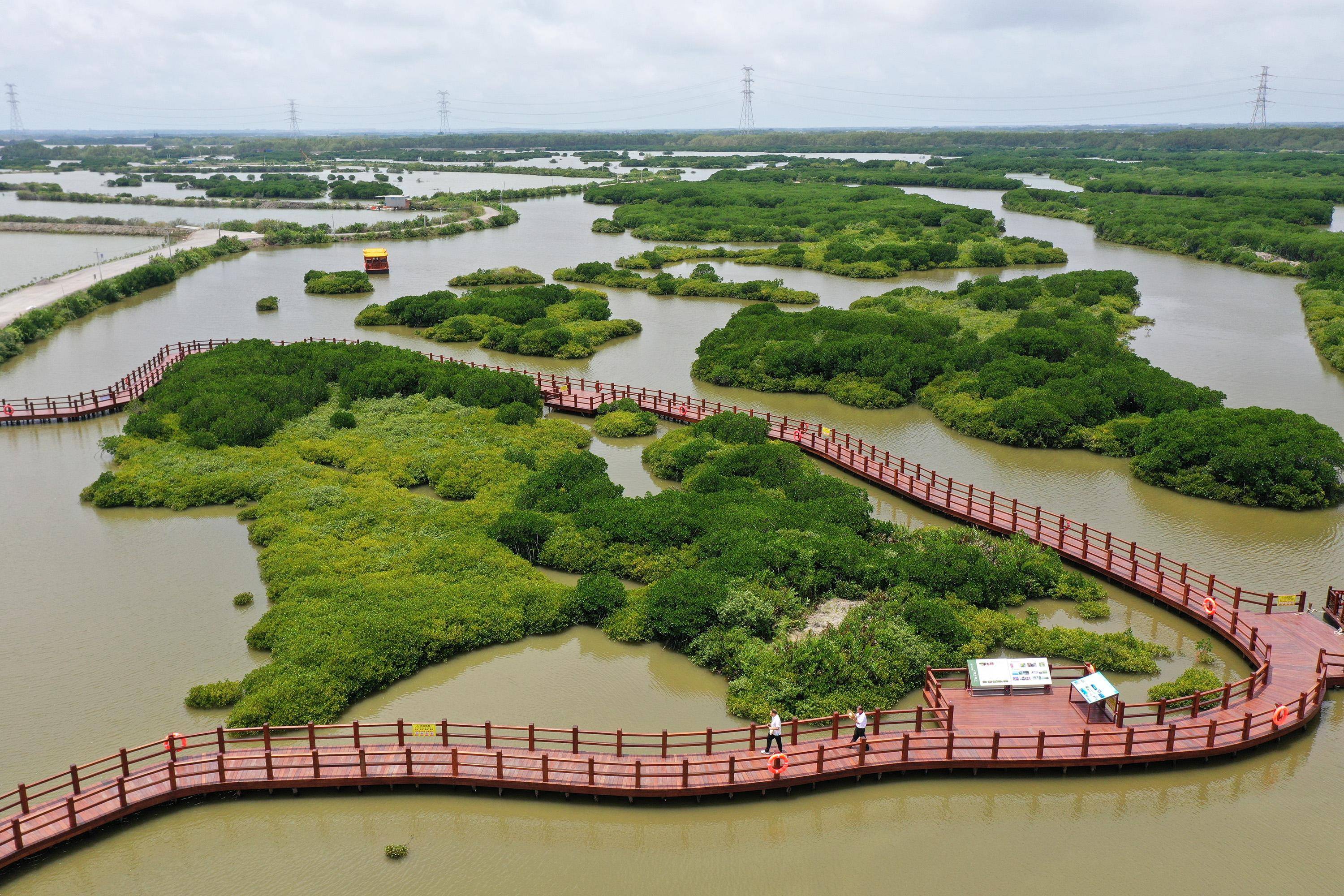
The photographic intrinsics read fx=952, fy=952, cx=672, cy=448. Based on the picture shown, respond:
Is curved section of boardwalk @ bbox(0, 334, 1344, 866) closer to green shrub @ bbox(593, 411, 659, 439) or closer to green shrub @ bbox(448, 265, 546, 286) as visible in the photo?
green shrub @ bbox(593, 411, 659, 439)

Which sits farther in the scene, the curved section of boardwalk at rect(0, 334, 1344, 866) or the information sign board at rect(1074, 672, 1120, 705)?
the information sign board at rect(1074, 672, 1120, 705)

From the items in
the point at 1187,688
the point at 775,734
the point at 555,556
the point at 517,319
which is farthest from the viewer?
the point at 517,319

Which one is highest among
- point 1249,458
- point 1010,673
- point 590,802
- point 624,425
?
point 1249,458

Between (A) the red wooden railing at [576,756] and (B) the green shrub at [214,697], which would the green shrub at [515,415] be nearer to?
(B) the green shrub at [214,697]

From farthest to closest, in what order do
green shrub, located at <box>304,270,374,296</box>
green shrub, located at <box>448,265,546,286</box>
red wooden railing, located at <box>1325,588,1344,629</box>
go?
1. green shrub, located at <box>448,265,546,286</box>
2. green shrub, located at <box>304,270,374,296</box>
3. red wooden railing, located at <box>1325,588,1344,629</box>

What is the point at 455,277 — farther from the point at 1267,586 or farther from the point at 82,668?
the point at 1267,586

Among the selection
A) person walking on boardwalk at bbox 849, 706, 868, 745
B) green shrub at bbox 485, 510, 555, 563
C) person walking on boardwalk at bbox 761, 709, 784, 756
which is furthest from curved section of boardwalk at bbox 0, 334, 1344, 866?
green shrub at bbox 485, 510, 555, 563

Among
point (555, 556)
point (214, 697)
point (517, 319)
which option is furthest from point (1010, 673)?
point (517, 319)

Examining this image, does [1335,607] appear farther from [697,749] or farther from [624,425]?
[624,425]

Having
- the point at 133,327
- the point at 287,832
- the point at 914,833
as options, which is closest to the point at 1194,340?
the point at 914,833
